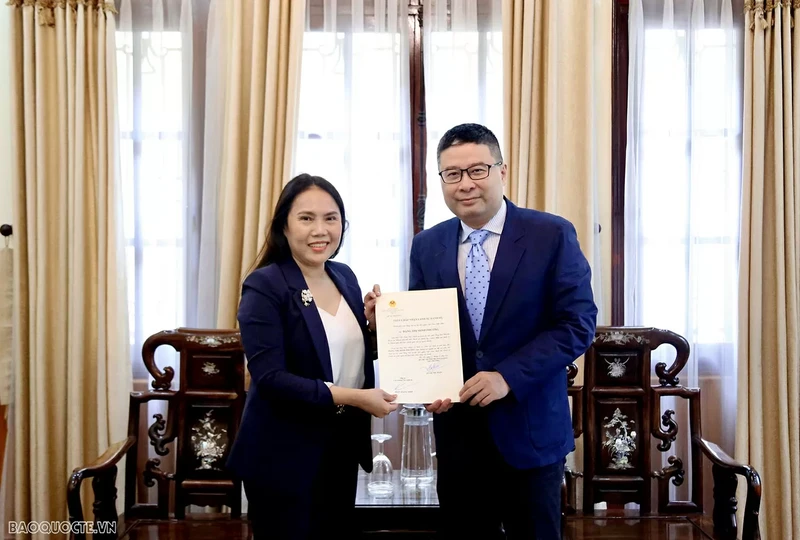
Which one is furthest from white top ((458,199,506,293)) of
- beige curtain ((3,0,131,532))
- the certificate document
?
beige curtain ((3,0,131,532))

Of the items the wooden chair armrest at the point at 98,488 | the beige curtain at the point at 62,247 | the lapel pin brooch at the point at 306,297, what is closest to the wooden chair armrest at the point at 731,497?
the lapel pin brooch at the point at 306,297

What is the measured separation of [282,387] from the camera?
166 centimetres

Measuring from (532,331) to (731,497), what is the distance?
2.80ft

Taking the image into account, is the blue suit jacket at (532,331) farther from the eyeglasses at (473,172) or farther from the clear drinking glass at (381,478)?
the clear drinking glass at (381,478)

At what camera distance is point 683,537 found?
2.21 meters

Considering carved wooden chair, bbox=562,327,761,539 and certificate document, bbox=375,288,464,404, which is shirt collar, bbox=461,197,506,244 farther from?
carved wooden chair, bbox=562,327,761,539

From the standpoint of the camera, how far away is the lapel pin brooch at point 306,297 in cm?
176

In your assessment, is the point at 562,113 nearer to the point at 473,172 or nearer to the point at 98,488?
the point at 473,172

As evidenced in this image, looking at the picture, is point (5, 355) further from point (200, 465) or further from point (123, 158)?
point (200, 465)

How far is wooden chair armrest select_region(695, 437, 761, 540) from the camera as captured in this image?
6.21 feet

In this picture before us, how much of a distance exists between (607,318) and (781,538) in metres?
1.26

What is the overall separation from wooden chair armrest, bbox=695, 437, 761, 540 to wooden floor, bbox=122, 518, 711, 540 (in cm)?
23

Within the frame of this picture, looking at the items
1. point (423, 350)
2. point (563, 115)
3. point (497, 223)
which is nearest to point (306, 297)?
point (423, 350)

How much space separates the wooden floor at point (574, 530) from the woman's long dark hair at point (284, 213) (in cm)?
104
